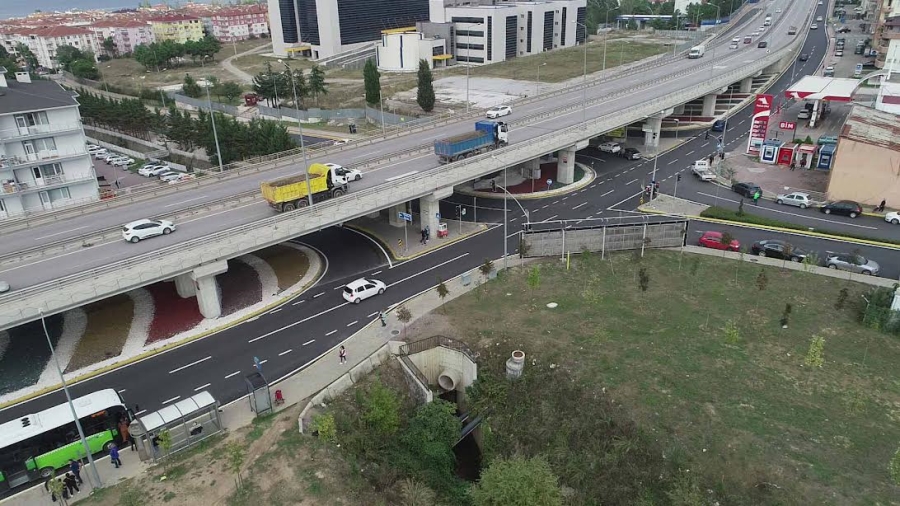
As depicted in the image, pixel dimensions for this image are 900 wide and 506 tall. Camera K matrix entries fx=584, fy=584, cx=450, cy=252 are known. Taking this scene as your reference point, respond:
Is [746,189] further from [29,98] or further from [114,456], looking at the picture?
[29,98]

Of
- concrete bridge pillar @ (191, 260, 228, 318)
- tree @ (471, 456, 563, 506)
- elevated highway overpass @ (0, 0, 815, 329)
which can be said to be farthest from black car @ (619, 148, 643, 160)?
tree @ (471, 456, 563, 506)

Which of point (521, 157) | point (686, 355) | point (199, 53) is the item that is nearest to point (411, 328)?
point (686, 355)

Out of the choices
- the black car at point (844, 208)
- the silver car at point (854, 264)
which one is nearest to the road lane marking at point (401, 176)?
the silver car at point (854, 264)

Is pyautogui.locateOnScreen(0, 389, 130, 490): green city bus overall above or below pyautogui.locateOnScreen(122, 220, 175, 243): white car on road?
below

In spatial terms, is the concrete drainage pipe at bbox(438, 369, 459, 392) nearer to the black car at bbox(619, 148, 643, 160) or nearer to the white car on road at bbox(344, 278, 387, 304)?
the white car on road at bbox(344, 278, 387, 304)

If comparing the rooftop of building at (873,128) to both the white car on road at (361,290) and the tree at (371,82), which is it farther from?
the tree at (371,82)

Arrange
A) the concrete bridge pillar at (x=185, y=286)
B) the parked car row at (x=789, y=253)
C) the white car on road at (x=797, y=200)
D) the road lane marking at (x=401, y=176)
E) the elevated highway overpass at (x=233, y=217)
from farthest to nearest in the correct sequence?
the white car on road at (x=797, y=200)
the road lane marking at (x=401, y=176)
the parked car row at (x=789, y=253)
the concrete bridge pillar at (x=185, y=286)
the elevated highway overpass at (x=233, y=217)

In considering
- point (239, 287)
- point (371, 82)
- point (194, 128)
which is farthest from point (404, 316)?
point (371, 82)
